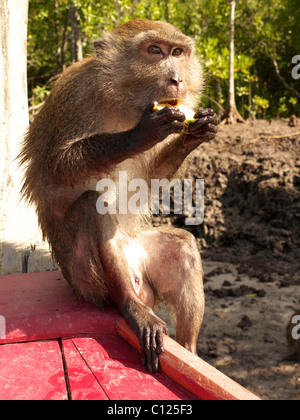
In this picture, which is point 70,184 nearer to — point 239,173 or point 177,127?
point 177,127

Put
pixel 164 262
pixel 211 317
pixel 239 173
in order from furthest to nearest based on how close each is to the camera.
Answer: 1. pixel 239 173
2. pixel 211 317
3. pixel 164 262

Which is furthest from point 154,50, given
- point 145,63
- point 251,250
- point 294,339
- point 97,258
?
point 251,250

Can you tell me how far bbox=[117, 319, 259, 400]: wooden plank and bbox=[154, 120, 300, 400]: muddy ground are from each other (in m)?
1.88

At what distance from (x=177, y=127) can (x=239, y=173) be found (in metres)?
4.70

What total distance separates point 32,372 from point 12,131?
175 centimetres

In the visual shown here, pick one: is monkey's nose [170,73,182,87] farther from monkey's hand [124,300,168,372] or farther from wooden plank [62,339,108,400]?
wooden plank [62,339,108,400]

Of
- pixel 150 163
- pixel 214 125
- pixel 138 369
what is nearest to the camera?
pixel 138 369

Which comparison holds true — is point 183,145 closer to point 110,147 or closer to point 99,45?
point 110,147

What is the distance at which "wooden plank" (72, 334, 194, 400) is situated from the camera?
4.73 feet

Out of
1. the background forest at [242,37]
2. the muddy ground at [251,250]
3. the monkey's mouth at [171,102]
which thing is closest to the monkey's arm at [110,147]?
the monkey's mouth at [171,102]

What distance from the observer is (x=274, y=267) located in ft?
18.1

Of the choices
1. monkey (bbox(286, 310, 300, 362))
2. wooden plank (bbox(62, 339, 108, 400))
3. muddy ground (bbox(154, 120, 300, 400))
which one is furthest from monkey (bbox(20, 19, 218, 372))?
monkey (bbox(286, 310, 300, 362))

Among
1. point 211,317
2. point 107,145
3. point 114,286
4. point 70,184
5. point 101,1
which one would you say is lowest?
point 211,317

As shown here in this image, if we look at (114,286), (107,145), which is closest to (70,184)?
(107,145)
